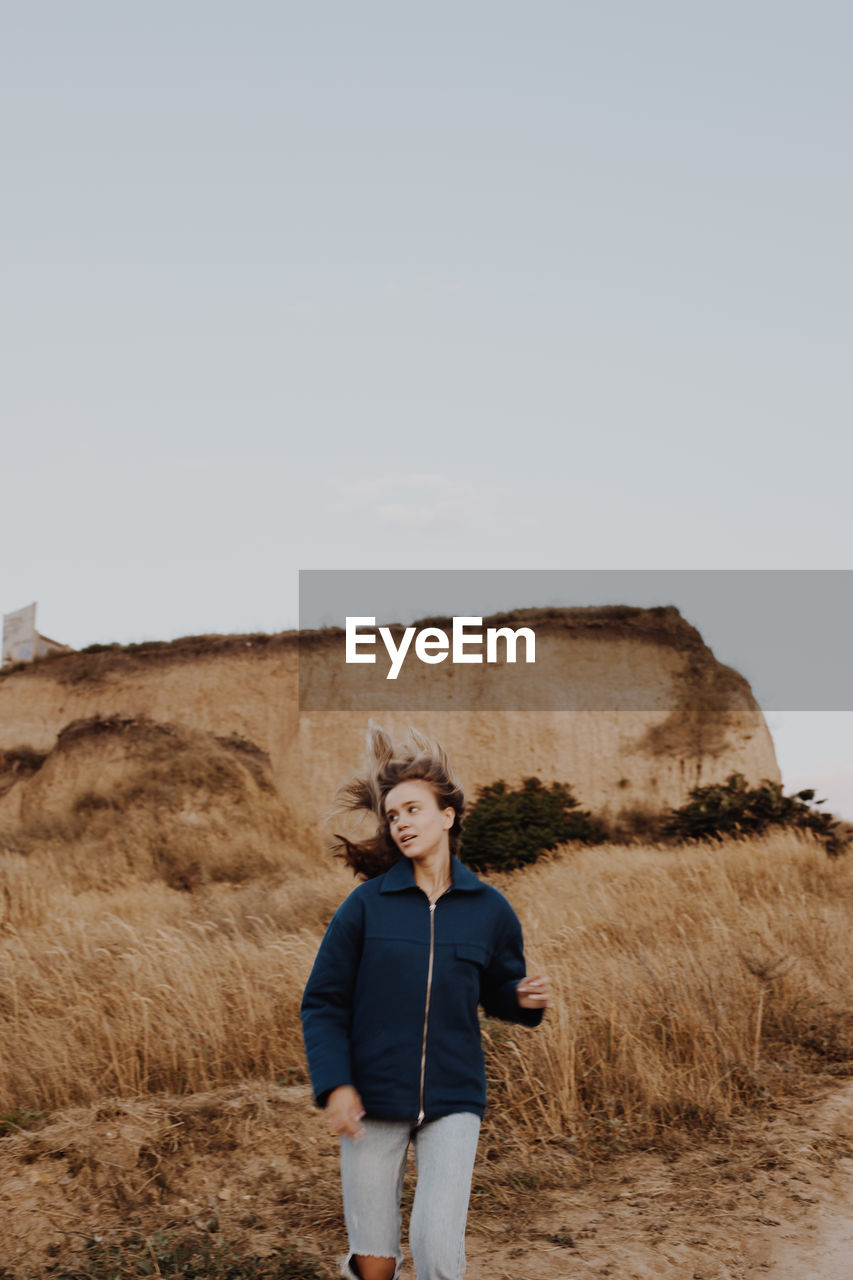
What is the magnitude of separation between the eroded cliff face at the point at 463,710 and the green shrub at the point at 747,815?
3052 millimetres

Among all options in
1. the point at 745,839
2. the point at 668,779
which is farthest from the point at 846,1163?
the point at 668,779

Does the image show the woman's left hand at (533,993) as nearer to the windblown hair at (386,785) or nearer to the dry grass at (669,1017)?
the windblown hair at (386,785)

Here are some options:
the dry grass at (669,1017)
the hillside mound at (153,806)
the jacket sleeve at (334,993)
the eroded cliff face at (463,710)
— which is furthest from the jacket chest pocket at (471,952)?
the eroded cliff face at (463,710)

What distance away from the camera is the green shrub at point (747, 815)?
17.5 metres

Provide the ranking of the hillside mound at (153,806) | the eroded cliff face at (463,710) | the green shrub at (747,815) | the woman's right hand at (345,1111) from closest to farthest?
the woman's right hand at (345,1111)
the green shrub at (747,815)
the hillside mound at (153,806)
the eroded cliff face at (463,710)

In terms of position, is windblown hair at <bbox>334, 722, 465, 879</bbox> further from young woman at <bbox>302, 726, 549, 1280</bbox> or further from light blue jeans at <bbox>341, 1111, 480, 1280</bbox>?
light blue jeans at <bbox>341, 1111, 480, 1280</bbox>

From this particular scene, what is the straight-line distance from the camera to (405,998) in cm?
263

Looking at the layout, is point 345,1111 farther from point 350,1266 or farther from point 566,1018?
point 566,1018

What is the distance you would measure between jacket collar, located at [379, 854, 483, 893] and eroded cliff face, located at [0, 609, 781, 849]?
58.3ft

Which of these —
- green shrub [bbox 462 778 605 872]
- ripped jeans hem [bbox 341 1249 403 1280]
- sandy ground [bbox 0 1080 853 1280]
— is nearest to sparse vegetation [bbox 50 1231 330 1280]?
sandy ground [bbox 0 1080 853 1280]

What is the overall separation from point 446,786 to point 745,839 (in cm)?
1308

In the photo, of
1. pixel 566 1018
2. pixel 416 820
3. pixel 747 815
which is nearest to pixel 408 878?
pixel 416 820

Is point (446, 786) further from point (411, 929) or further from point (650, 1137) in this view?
point (650, 1137)

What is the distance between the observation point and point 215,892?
15.2 meters
